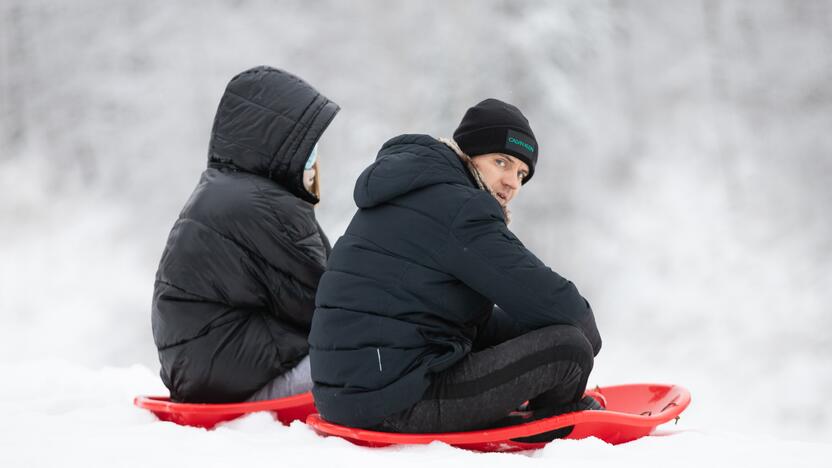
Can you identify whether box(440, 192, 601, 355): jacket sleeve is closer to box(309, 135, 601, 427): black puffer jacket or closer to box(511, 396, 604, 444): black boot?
box(309, 135, 601, 427): black puffer jacket

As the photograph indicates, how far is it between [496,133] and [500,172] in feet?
0.32

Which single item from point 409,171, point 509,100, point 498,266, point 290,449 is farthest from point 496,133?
point 509,100

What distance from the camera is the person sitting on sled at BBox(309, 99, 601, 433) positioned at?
65.7 inches

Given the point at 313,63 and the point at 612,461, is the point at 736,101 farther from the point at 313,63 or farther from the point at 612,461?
the point at 612,461

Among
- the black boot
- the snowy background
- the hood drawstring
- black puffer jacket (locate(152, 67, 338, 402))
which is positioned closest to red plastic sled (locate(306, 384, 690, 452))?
the black boot

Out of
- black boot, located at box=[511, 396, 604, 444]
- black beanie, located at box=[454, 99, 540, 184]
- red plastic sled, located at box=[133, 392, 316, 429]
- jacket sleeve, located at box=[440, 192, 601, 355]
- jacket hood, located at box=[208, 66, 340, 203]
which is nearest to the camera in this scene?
jacket sleeve, located at box=[440, 192, 601, 355]

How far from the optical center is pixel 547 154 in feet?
25.0

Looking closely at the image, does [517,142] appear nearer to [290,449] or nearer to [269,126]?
[269,126]

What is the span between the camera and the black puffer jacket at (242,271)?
6.85 feet

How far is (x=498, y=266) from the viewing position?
165cm

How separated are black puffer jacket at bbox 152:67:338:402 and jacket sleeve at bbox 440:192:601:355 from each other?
0.63 metres

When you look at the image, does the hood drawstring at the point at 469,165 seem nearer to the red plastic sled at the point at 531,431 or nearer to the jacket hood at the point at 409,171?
the jacket hood at the point at 409,171

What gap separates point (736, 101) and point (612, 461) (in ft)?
23.8

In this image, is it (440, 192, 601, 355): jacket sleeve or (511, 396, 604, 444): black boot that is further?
(511, 396, 604, 444): black boot
